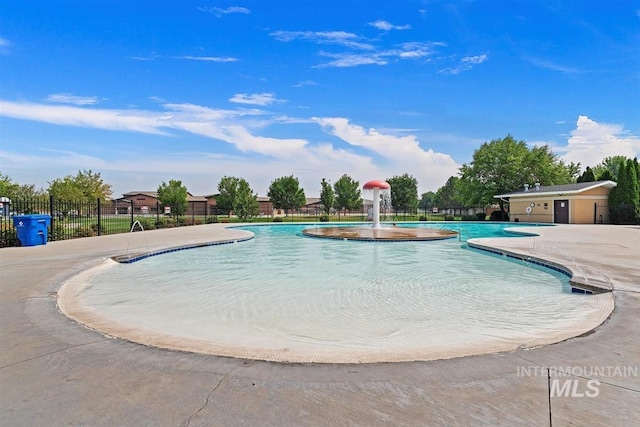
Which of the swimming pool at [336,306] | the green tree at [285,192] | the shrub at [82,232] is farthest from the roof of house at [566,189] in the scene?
the shrub at [82,232]

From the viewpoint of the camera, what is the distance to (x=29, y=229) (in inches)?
498

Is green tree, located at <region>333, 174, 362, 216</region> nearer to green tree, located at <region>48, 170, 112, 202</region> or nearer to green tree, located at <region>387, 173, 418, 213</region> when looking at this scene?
green tree, located at <region>387, 173, 418, 213</region>

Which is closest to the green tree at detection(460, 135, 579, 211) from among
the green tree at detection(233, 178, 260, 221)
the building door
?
the building door

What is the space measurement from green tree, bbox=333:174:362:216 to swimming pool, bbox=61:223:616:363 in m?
36.5

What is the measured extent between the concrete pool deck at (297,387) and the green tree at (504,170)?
Result: 34.8m

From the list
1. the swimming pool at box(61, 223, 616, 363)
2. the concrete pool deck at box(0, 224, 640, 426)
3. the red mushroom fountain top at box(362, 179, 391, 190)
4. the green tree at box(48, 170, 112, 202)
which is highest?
the green tree at box(48, 170, 112, 202)

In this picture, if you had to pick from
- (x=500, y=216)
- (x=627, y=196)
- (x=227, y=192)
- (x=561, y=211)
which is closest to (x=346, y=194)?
(x=227, y=192)

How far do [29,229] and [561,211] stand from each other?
33.3 m

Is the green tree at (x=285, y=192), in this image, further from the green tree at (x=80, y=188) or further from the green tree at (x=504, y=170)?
the green tree at (x=504, y=170)

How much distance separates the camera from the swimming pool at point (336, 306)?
13.0 ft

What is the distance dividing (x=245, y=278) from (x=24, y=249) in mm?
8404

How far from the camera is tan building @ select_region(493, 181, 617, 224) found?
2764 centimetres

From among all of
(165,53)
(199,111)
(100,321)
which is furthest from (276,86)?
(100,321)

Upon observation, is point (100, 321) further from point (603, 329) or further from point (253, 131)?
point (253, 131)
